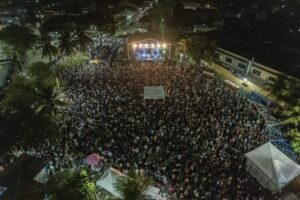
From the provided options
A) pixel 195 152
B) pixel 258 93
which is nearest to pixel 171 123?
pixel 195 152

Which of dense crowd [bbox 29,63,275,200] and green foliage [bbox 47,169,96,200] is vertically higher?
green foliage [bbox 47,169,96,200]

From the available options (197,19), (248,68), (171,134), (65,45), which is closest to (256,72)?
(248,68)

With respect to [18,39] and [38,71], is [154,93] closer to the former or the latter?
[38,71]

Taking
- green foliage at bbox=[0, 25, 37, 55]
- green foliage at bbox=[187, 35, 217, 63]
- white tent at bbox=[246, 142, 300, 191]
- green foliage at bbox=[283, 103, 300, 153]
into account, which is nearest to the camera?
white tent at bbox=[246, 142, 300, 191]

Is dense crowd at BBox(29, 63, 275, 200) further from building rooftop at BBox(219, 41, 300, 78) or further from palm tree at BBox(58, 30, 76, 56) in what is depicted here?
palm tree at BBox(58, 30, 76, 56)

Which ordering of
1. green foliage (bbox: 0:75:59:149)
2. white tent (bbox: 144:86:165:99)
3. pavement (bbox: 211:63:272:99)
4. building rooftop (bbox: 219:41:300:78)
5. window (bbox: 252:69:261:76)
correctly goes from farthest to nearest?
window (bbox: 252:69:261:76) < building rooftop (bbox: 219:41:300:78) < pavement (bbox: 211:63:272:99) < white tent (bbox: 144:86:165:99) < green foliage (bbox: 0:75:59:149)

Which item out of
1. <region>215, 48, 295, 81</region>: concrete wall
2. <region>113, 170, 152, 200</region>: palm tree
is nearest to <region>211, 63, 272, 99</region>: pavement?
<region>215, 48, 295, 81</region>: concrete wall

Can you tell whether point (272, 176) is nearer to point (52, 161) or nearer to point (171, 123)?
point (171, 123)
